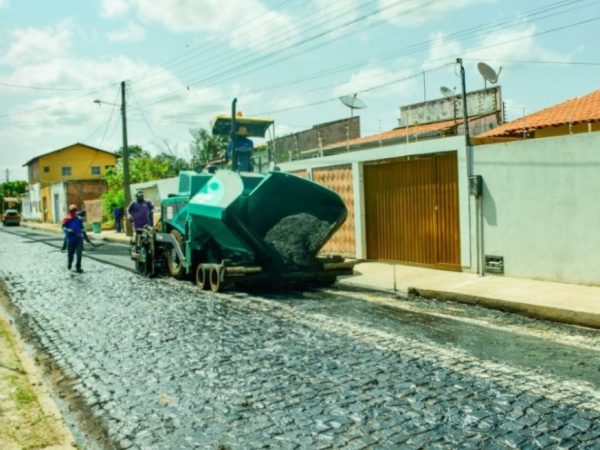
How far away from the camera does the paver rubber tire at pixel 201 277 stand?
1115 cm

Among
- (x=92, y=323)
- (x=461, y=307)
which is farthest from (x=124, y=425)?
(x=461, y=307)

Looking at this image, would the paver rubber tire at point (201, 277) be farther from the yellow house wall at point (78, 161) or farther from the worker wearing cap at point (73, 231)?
the yellow house wall at point (78, 161)

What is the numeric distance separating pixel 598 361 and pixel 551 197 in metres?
4.92

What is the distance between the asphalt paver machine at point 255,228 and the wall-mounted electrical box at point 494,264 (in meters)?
2.67

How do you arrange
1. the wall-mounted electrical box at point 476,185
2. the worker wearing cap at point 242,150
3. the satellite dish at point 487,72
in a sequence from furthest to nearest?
the satellite dish at point 487,72, the worker wearing cap at point 242,150, the wall-mounted electrical box at point 476,185

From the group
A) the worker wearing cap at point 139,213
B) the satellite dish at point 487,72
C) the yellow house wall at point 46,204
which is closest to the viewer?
the satellite dish at point 487,72

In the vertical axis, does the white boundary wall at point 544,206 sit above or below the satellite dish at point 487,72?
below

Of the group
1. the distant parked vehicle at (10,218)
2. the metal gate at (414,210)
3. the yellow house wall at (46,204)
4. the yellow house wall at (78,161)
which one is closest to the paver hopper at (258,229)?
the metal gate at (414,210)

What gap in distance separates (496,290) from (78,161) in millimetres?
71498

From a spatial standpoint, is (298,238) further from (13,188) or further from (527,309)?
(13,188)

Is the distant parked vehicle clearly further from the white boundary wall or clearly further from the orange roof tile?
the white boundary wall

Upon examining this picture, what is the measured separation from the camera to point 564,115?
15539 millimetres

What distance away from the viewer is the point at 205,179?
1225 centimetres

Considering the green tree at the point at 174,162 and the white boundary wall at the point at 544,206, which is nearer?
the white boundary wall at the point at 544,206
